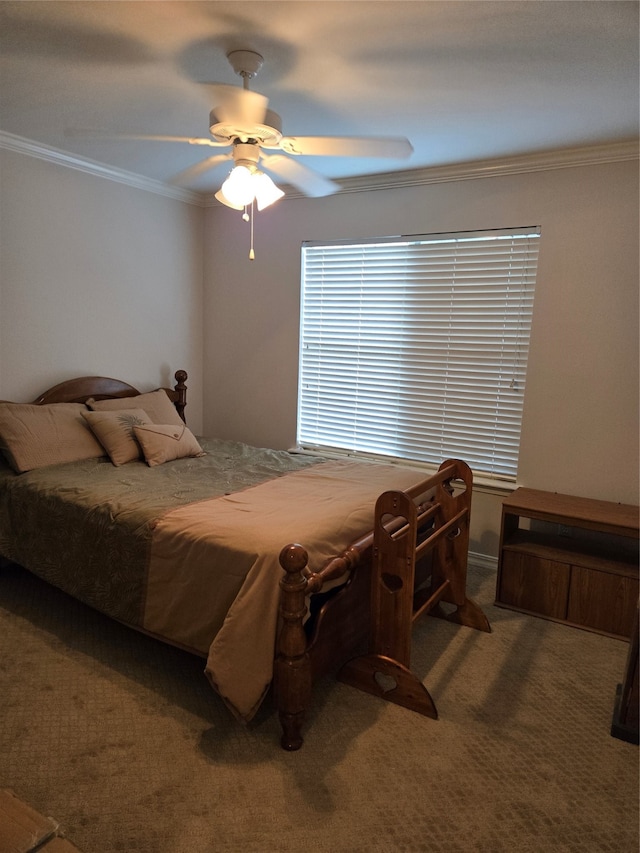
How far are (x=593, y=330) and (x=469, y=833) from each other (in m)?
2.54

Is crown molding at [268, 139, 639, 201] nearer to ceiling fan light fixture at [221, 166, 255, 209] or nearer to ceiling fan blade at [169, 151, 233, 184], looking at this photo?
ceiling fan blade at [169, 151, 233, 184]

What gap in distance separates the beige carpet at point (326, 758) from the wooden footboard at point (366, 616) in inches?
4.4

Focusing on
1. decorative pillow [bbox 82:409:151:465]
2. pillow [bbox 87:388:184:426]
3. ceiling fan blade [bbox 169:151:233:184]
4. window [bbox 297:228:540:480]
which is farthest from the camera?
pillow [bbox 87:388:184:426]

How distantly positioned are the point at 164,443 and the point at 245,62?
2058mm

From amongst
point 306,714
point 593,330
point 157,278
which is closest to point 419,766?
point 306,714

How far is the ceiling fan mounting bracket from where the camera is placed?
2.12 m

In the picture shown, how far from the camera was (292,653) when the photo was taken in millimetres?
1885

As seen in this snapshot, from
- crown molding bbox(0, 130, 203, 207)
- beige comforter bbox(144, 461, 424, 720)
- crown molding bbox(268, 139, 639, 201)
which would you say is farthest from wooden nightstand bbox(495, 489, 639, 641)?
crown molding bbox(0, 130, 203, 207)

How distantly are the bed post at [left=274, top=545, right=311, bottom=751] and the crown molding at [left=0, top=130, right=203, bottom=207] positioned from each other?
2.91 m

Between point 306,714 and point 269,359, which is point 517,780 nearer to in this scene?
point 306,714

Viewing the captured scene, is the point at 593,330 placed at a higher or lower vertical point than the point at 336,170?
lower

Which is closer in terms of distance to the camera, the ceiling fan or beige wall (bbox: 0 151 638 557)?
the ceiling fan

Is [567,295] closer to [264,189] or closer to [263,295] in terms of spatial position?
[264,189]

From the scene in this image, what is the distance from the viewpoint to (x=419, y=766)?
1.89 meters
